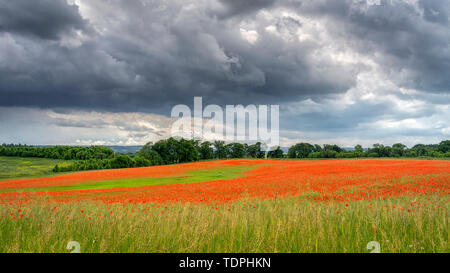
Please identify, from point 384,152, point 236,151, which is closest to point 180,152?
point 236,151

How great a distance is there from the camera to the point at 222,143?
452ft

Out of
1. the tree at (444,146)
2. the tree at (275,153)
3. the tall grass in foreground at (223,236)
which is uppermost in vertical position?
the tree at (444,146)

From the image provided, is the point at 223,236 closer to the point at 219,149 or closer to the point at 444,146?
the point at 219,149

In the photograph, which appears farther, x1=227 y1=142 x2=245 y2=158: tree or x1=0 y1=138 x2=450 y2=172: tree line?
x1=227 y1=142 x2=245 y2=158: tree

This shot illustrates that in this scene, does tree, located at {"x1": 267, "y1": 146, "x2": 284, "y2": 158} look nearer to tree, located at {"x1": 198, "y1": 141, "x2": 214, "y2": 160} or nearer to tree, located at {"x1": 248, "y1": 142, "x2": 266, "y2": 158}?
tree, located at {"x1": 248, "y1": 142, "x2": 266, "y2": 158}

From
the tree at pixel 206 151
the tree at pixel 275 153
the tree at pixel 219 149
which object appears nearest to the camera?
the tree at pixel 206 151

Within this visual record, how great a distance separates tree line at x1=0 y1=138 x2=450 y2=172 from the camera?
3145 inches

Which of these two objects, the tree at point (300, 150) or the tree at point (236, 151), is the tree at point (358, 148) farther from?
the tree at point (236, 151)

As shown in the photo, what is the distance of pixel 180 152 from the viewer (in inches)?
4503

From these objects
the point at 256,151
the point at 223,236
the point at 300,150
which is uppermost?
the point at 223,236

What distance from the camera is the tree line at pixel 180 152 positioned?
79875 millimetres

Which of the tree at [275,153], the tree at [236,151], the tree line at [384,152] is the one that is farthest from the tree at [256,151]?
the tree line at [384,152]

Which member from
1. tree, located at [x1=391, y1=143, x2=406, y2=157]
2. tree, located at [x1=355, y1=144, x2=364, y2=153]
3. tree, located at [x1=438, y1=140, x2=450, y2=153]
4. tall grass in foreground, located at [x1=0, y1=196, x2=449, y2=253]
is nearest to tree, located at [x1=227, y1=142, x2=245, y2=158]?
tree, located at [x1=355, y1=144, x2=364, y2=153]
